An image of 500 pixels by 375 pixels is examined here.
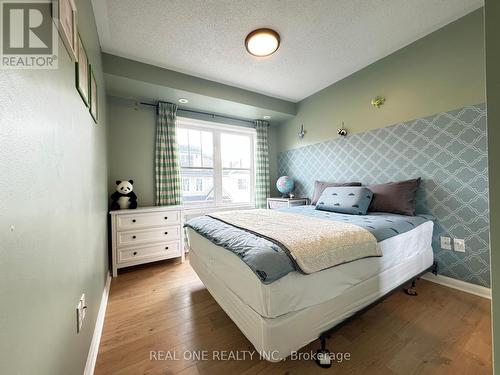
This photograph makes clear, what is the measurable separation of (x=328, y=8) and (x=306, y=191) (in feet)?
8.11

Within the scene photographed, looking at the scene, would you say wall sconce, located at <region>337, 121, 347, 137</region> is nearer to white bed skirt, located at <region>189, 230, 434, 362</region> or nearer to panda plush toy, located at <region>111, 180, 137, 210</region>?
white bed skirt, located at <region>189, 230, 434, 362</region>

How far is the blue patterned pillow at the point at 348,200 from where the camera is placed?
2.12m

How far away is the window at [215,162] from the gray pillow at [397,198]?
2.21 m

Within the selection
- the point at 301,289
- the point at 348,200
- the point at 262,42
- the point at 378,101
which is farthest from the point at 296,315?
the point at 378,101

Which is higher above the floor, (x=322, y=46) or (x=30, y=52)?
(x=322, y=46)

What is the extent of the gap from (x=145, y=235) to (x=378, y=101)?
3.42 m

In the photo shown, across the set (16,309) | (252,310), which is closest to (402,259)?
(252,310)

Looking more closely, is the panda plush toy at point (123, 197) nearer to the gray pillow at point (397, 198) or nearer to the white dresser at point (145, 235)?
the white dresser at point (145, 235)

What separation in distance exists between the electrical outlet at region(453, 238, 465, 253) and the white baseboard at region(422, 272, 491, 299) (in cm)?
30

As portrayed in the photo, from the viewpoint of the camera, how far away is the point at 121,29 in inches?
74.3

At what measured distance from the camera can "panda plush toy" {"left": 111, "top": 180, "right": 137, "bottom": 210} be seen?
8.43ft

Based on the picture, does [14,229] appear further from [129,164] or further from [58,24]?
[129,164]

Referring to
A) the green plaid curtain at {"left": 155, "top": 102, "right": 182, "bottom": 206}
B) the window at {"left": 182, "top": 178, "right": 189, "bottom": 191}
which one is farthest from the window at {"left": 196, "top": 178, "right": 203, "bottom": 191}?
the green plaid curtain at {"left": 155, "top": 102, "right": 182, "bottom": 206}

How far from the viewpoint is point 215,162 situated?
3508 mm
